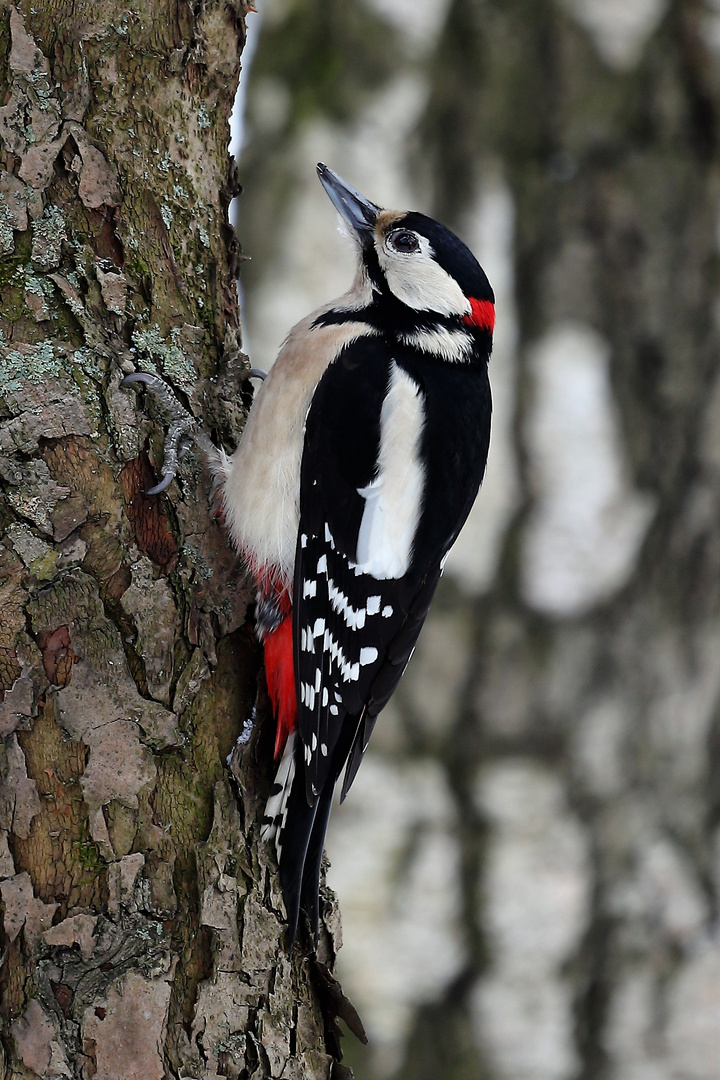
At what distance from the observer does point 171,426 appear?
5.73ft

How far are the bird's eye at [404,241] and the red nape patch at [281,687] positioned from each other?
100 centimetres

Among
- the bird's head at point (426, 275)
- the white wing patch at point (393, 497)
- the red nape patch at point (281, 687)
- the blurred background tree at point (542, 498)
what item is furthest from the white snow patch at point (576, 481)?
the red nape patch at point (281, 687)

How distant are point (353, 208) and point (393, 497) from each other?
0.82 metres

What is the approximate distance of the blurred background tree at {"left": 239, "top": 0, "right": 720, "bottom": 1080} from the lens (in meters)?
2.86

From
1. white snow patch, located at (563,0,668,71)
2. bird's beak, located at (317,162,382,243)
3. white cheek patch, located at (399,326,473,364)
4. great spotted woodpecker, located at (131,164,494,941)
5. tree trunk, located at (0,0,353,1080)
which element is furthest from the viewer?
white snow patch, located at (563,0,668,71)

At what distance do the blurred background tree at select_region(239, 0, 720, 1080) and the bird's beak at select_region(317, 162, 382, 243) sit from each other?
1.47 ft

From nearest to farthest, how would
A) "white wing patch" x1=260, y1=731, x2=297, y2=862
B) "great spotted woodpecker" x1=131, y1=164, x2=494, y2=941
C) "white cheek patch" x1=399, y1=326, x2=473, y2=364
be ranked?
"white wing patch" x1=260, y1=731, x2=297, y2=862
"great spotted woodpecker" x1=131, y1=164, x2=494, y2=941
"white cheek patch" x1=399, y1=326, x2=473, y2=364

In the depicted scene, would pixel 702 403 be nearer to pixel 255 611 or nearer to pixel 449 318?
pixel 449 318

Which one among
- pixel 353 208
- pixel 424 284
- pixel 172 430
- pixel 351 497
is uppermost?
pixel 353 208

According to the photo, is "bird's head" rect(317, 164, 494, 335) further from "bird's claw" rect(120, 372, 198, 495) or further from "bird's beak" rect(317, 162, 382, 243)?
"bird's claw" rect(120, 372, 198, 495)

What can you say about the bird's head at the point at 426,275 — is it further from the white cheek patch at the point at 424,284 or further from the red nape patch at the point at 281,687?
the red nape patch at the point at 281,687

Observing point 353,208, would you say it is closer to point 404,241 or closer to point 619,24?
point 404,241

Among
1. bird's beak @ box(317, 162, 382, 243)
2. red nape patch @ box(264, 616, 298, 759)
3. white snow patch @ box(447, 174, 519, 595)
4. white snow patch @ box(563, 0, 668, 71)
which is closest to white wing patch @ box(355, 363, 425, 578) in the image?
red nape patch @ box(264, 616, 298, 759)

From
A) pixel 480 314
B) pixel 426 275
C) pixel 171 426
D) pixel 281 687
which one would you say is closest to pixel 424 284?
pixel 426 275
